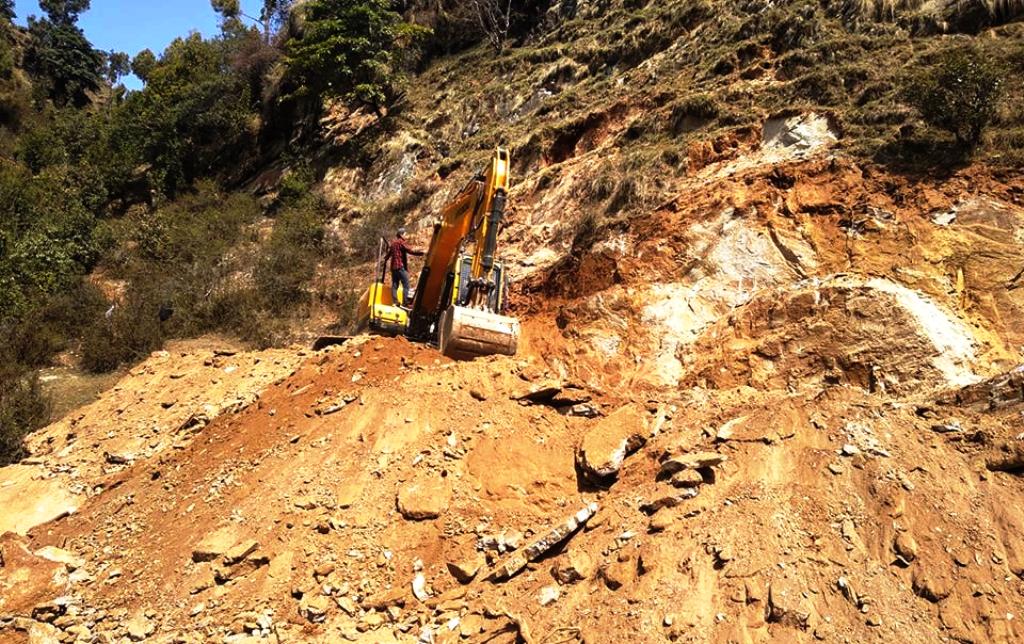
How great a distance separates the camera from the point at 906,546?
518 cm

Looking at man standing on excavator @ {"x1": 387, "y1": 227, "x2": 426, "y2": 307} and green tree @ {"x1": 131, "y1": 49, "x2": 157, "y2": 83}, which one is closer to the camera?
man standing on excavator @ {"x1": 387, "y1": 227, "x2": 426, "y2": 307}

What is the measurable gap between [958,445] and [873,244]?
3.93 metres

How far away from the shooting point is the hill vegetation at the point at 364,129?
472 inches

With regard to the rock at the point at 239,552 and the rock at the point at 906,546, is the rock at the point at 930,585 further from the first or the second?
the rock at the point at 239,552

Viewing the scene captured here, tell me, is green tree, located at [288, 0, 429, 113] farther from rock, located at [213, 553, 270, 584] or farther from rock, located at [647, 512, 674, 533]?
rock, located at [647, 512, 674, 533]

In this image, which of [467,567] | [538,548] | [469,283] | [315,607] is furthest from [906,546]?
[469,283]

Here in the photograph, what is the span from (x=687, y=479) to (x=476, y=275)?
4593 millimetres

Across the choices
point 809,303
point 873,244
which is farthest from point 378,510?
point 873,244

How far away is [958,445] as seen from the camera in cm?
605

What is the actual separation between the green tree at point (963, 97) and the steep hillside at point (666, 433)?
219mm

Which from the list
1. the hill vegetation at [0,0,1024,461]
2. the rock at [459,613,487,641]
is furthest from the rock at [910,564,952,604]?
the hill vegetation at [0,0,1024,461]

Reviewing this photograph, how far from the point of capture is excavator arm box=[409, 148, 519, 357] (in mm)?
9398

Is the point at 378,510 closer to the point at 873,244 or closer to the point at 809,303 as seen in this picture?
the point at 809,303

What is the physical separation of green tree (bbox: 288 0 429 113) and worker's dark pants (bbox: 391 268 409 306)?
13556 mm
